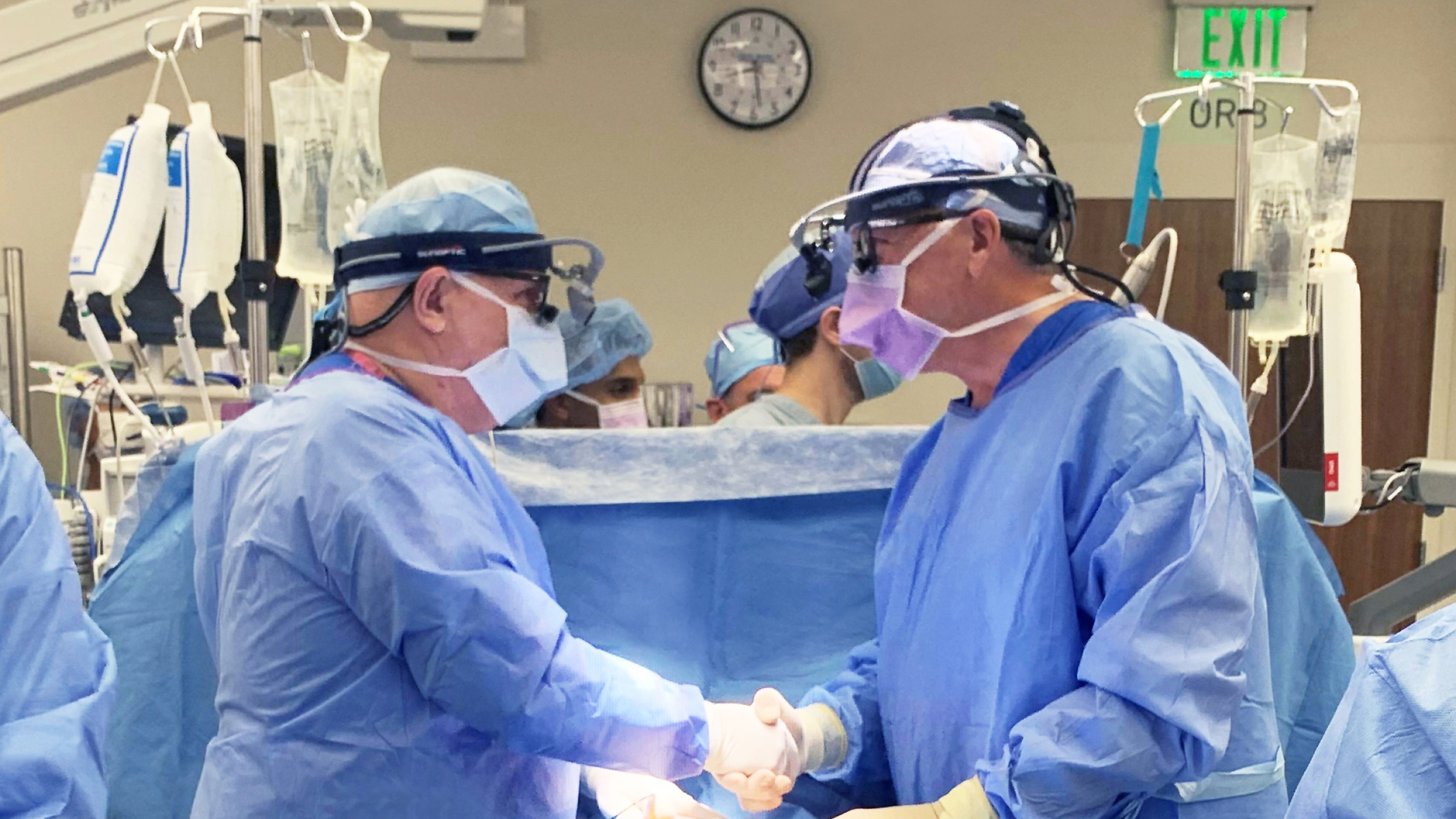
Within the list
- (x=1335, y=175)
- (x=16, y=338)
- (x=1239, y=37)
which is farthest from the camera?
(x=1239, y=37)

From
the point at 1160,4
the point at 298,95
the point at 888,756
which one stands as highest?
the point at 1160,4

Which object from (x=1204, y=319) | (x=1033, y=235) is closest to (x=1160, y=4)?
(x=1204, y=319)

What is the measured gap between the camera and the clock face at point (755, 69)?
416 cm

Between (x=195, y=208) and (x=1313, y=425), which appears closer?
(x=195, y=208)

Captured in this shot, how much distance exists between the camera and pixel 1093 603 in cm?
121

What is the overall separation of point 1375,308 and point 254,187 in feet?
12.2

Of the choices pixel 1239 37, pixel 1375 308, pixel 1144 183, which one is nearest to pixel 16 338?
pixel 1144 183

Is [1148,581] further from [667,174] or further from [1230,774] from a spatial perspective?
[667,174]

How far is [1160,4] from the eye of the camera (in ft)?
13.7

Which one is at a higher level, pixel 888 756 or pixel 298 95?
pixel 298 95

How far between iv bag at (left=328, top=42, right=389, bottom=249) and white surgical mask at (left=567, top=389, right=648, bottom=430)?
91 centimetres

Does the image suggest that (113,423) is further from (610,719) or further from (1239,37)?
(1239,37)

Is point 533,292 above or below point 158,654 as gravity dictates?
above

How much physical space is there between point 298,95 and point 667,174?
96.9 inches
